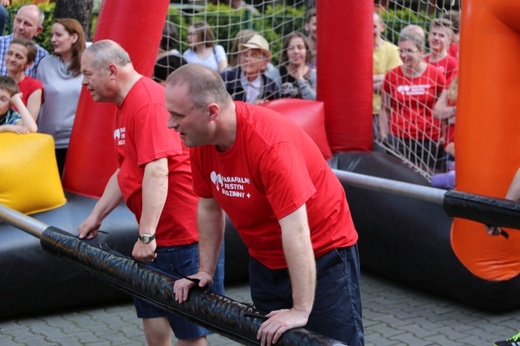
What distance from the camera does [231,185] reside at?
3.10 meters

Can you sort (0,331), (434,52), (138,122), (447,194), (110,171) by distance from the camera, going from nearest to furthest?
(138,122), (447,194), (0,331), (110,171), (434,52)

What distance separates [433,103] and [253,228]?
406 cm

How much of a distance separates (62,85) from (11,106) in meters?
0.47

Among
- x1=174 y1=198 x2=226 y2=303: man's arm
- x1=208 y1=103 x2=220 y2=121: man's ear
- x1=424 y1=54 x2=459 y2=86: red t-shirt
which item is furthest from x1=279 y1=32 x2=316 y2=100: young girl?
x1=208 y1=103 x2=220 y2=121: man's ear

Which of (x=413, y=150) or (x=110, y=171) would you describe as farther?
(x=413, y=150)

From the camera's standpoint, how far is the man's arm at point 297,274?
112 inches

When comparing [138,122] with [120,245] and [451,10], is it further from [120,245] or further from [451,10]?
[451,10]

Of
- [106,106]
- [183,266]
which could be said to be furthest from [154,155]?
[106,106]

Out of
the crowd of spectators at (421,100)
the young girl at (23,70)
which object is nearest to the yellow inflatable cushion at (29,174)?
the young girl at (23,70)

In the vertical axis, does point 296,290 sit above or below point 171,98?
below

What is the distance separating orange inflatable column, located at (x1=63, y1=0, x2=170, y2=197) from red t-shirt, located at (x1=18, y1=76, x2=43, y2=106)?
42cm

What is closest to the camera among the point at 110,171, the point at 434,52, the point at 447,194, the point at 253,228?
the point at 253,228

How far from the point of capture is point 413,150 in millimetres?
6938

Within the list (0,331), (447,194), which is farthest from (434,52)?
(0,331)
